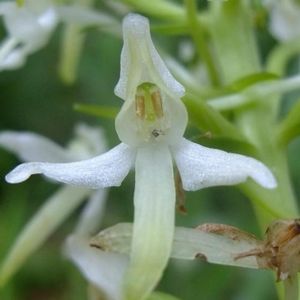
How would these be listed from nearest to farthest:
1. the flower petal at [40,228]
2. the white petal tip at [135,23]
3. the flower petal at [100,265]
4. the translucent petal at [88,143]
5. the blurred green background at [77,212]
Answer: the white petal tip at [135,23]
the flower petal at [100,265]
the flower petal at [40,228]
the translucent petal at [88,143]
the blurred green background at [77,212]

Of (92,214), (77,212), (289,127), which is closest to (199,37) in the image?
(289,127)

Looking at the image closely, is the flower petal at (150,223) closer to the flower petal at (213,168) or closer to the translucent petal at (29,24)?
the flower petal at (213,168)

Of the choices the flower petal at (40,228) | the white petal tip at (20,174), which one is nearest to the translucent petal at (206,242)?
the white petal tip at (20,174)

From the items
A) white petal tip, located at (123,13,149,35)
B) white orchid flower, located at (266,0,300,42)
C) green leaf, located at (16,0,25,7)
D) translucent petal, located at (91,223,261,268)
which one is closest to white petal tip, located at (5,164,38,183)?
translucent petal, located at (91,223,261,268)

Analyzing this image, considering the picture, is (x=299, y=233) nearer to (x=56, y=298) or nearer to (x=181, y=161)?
(x=181, y=161)

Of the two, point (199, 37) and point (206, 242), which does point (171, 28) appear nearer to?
point (199, 37)

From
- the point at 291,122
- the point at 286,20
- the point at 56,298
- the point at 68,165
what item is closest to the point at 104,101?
the point at 56,298

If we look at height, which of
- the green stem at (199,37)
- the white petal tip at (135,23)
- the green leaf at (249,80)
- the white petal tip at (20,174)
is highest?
the green stem at (199,37)
